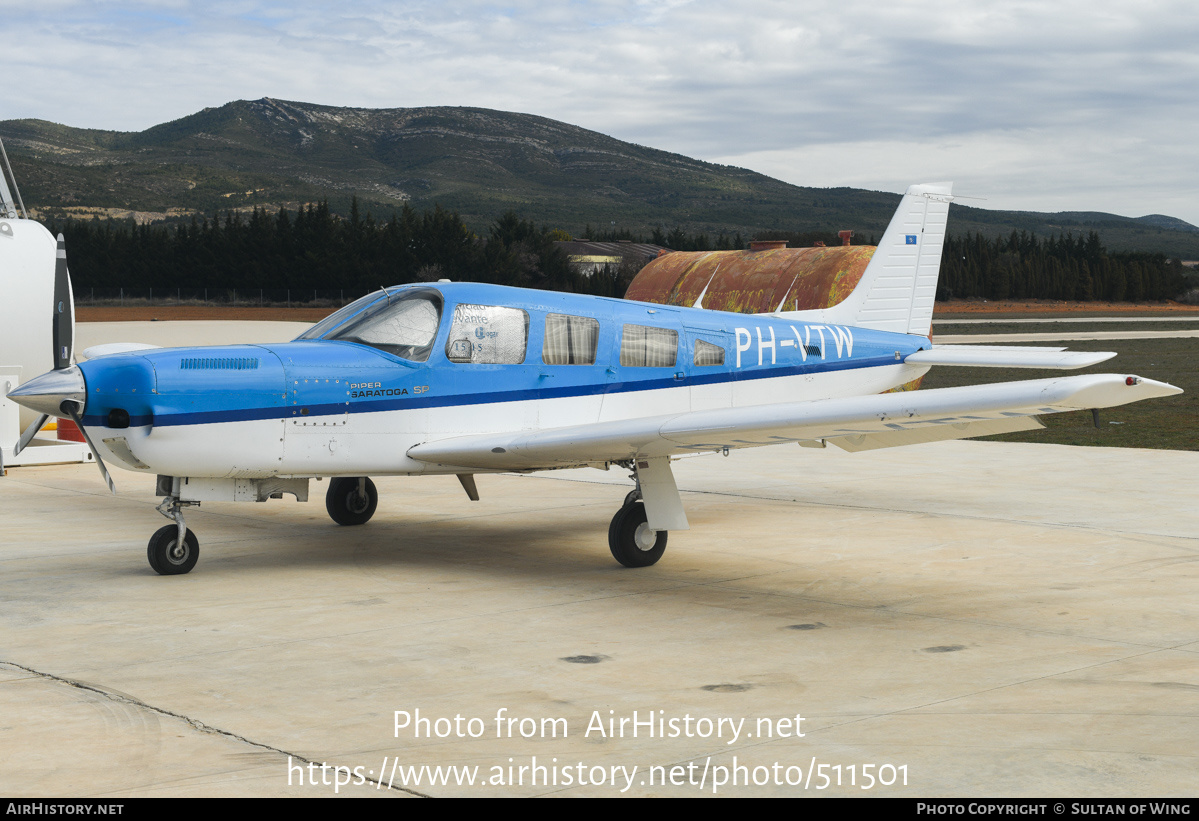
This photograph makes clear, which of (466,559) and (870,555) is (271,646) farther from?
(870,555)

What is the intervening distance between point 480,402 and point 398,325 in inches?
35.0

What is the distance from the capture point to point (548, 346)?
952 cm

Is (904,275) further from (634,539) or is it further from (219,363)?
(219,363)

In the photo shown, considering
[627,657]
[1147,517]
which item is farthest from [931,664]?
[1147,517]

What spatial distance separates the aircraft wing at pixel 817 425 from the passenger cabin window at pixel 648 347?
46.3 inches

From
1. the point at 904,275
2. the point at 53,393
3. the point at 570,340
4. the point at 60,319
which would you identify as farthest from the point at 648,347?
the point at 60,319

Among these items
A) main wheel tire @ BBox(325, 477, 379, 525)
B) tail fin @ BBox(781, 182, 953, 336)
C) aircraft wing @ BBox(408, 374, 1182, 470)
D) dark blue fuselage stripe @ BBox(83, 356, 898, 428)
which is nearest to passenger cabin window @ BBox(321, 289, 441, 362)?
dark blue fuselage stripe @ BBox(83, 356, 898, 428)

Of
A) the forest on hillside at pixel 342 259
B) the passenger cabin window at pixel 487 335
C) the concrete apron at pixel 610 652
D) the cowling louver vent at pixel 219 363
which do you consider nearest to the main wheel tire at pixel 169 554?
the concrete apron at pixel 610 652

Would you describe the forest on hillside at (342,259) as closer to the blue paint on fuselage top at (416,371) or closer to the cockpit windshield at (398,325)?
the blue paint on fuselage top at (416,371)

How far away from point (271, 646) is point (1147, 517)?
8018 millimetres

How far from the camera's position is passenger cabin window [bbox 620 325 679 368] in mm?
9891

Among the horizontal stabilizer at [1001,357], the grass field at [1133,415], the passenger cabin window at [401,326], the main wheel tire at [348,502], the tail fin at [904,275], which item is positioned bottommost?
the main wheel tire at [348,502]

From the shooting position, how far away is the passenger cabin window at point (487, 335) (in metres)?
9.13

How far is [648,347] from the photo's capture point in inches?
394
